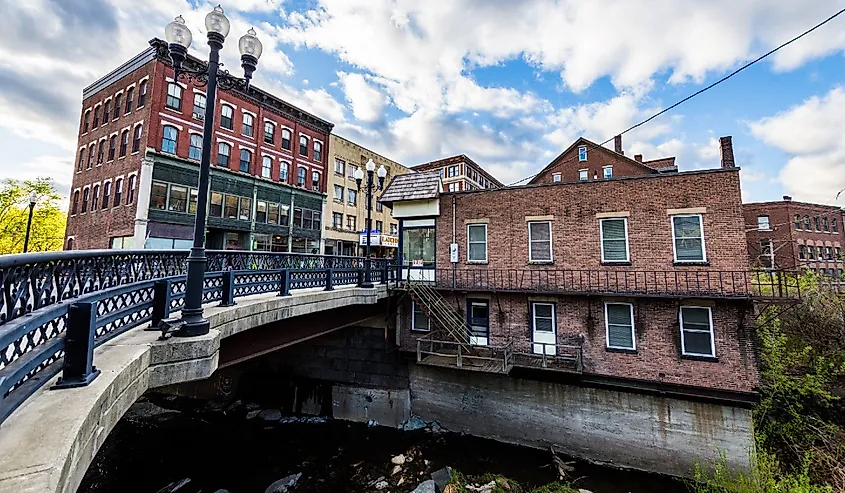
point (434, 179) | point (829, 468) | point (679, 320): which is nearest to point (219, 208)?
point (434, 179)

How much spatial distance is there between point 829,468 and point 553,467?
693 cm

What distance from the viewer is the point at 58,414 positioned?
2516mm

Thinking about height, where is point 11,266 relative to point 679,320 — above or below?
above

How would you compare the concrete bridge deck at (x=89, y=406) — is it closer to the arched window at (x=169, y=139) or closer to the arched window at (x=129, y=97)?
the arched window at (x=169, y=139)

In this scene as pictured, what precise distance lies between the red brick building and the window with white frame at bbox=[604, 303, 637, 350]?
0.03 metres

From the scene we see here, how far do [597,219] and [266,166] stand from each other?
23.9 metres

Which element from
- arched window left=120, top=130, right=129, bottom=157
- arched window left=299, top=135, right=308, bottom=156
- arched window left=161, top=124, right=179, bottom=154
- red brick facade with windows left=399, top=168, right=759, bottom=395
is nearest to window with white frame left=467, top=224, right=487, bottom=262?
red brick facade with windows left=399, top=168, right=759, bottom=395

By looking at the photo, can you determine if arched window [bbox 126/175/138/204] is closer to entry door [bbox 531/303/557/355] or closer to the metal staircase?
the metal staircase

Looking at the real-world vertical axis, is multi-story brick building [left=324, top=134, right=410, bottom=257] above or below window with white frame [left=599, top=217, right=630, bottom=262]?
above

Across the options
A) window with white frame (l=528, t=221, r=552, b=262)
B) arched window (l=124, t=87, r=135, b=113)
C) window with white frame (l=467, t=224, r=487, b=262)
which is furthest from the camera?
arched window (l=124, t=87, r=135, b=113)

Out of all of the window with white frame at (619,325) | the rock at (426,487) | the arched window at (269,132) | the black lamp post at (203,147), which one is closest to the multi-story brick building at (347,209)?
the arched window at (269,132)

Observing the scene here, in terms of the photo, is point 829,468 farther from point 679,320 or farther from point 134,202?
point 134,202

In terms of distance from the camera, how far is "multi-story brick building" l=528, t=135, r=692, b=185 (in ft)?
101

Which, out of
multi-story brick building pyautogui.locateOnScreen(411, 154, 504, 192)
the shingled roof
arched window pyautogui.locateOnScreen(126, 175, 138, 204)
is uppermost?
multi-story brick building pyautogui.locateOnScreen(411, 154, 504, 192)
